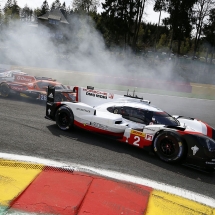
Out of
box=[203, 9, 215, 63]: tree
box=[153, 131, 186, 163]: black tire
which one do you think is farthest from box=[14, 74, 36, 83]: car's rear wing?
box=[203, 9, 215, 63]: tree

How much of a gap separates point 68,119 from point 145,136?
2.39 meters

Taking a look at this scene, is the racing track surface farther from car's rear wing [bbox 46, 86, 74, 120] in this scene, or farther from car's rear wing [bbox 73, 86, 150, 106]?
car's rear wing [bbox 73, 86, 150, 106]

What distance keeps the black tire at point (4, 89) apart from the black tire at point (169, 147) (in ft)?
25.5

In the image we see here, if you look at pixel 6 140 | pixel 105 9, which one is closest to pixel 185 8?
→ pixel 105 9

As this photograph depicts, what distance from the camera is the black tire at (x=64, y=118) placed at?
729cm

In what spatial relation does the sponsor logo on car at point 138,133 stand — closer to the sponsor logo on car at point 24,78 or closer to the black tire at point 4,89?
the sponsor logo on car at point 24,78

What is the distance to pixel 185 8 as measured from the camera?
28047 mm

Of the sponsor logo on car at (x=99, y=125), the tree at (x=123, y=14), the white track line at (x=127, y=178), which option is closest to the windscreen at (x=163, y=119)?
the sponsor logo on car at (x=99, y=125)

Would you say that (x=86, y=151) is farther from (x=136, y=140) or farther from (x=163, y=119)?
(x=163, y=119)

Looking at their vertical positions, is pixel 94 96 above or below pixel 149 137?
above

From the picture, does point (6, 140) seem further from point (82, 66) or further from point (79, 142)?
point (82, 66)

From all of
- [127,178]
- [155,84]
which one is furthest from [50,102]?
[155,84]

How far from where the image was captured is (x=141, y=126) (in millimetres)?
6605

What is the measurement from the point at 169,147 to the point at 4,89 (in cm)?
827
